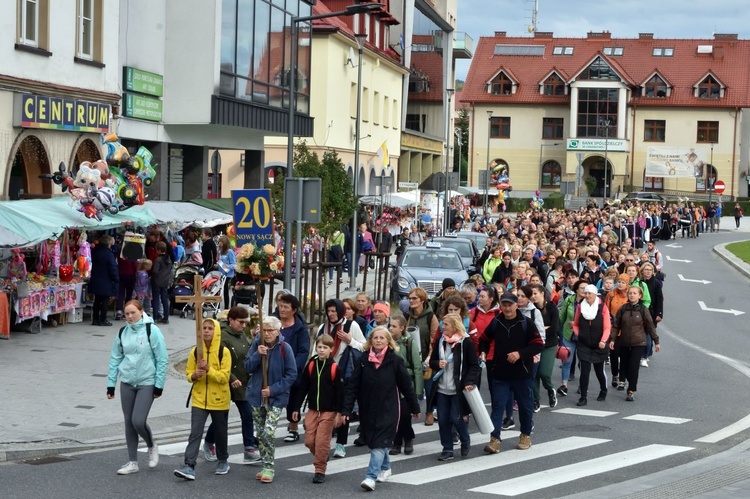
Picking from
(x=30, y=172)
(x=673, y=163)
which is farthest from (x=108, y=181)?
(x=673, y=163)

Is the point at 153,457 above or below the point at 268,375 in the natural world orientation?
below

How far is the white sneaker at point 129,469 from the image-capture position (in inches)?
403

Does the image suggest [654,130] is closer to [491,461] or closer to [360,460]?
[491,461]

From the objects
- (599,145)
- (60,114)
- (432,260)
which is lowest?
(432,260)

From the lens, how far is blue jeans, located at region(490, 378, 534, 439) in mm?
11945

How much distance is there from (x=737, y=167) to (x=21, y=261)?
7904 cm

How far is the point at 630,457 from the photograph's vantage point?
38.4 feet

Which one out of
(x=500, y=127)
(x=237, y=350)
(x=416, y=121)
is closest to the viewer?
(x=237, y=350)

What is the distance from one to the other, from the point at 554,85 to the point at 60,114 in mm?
73135

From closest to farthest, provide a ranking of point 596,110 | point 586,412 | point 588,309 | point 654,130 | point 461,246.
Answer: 1. point 586,412
2. point 588,309
3. point 461,246
4. point 596,110
5. point 654,130

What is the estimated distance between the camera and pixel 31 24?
20.8 meters

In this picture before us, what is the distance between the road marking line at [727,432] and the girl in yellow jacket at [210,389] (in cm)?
558

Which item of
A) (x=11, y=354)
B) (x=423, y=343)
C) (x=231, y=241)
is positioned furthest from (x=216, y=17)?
(x=423, y=343)

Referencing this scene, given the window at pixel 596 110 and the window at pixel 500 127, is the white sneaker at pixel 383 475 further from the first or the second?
the window at pixel 500 127
